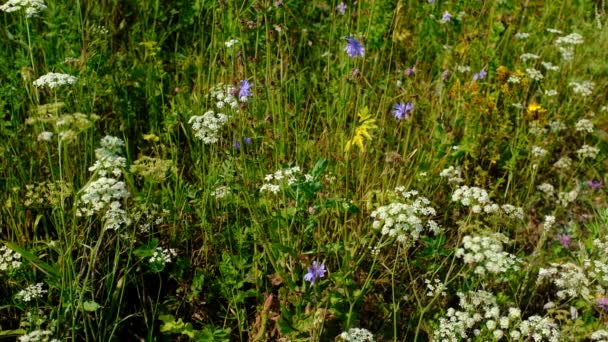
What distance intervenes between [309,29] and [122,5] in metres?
1.18

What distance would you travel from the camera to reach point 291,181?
2371 millimetres

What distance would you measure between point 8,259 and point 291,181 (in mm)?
1050

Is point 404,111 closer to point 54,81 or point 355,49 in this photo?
point 355,49

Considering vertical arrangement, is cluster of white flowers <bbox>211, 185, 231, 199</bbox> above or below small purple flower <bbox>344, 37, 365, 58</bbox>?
below

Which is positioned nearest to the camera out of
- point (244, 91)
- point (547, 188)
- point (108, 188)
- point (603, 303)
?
point (108, 188)

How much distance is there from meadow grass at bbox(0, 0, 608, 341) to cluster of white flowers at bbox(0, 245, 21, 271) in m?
0.01

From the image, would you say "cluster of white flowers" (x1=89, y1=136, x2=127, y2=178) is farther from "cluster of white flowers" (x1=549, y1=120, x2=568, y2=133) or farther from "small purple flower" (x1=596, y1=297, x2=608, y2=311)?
"cluster of white flowers" (x1=549, y1=120, x2=568, y2=133)

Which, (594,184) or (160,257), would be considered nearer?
(160,257)

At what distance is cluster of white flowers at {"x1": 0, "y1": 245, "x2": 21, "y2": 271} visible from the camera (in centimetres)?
225

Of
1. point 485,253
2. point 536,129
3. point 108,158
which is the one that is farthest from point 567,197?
point 108,158

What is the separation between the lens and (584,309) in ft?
9.04

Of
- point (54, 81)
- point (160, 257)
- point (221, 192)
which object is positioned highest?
point (54, 81)

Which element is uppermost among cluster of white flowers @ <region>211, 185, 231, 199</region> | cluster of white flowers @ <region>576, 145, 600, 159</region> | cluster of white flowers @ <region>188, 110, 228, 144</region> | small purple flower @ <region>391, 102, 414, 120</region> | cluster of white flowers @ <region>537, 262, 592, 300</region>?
cluster of white flowers @ <region>188, 110, 228, 144</region>

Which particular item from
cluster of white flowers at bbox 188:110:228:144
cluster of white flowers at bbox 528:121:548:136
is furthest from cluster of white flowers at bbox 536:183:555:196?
cluster of white flowers at bbox 188:110:228:144
